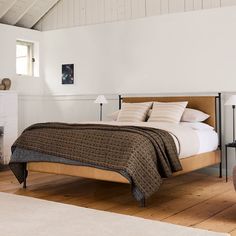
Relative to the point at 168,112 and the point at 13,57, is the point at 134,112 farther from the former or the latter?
the point at 13,57

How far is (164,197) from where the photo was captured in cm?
414

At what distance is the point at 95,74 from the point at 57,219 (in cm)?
366

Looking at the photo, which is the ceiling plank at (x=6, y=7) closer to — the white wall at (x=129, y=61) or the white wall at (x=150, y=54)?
the white wall at (x=129, y=61)

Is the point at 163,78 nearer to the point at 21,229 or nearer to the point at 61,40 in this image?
the point at 61,40

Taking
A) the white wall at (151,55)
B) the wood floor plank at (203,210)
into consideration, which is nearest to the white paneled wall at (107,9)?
the white wall at (151,55)

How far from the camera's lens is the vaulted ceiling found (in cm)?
630

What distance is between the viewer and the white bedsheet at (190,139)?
4.18 metres

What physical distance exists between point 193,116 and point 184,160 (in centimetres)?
105

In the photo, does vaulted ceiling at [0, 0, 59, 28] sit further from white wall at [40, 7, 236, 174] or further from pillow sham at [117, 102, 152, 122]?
pillow sham at [117, 102, 152, 122]

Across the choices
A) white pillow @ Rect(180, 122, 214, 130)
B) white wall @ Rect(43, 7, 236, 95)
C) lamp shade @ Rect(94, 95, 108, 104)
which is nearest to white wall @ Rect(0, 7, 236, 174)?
white wall @ Rect(43, 7, 236, 95)

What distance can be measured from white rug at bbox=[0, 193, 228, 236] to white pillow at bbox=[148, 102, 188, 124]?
75.6 inches

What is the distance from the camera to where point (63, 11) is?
6969mm

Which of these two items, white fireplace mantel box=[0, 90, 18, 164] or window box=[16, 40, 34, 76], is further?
window box=[16, 40, 34, 76]

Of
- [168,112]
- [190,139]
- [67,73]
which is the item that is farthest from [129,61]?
[190,139]
